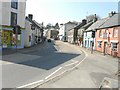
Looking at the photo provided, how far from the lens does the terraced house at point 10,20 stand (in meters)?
32.4

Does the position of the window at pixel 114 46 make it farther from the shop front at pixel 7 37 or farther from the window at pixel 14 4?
the window at pixel 14 4

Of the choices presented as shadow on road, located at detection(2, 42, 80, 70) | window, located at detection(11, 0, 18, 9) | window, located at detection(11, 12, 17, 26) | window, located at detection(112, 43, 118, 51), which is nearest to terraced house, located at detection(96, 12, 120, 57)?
window, located at detection(112, 43, 118, 51)

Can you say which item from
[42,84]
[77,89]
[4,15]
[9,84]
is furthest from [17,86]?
[4,15]

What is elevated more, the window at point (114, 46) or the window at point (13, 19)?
the window at point (13, 19)

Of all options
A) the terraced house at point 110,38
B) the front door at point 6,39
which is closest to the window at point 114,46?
the terraced house at point 110,38

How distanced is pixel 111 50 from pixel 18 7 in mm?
17778

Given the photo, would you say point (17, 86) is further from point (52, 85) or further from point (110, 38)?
point (110, 38)

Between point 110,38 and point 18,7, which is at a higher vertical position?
point 18,7

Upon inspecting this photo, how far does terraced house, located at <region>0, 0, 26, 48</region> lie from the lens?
106 feet

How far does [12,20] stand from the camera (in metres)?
34.6

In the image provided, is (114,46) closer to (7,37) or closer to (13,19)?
(13,19)

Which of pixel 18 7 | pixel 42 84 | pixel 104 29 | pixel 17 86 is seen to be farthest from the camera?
pixel 104 29

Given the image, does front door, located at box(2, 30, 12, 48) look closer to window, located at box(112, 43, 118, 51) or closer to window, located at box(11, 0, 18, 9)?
window, located at box(11, 0, 18, 9)

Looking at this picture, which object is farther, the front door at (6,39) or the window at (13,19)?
the window at (13,19)
